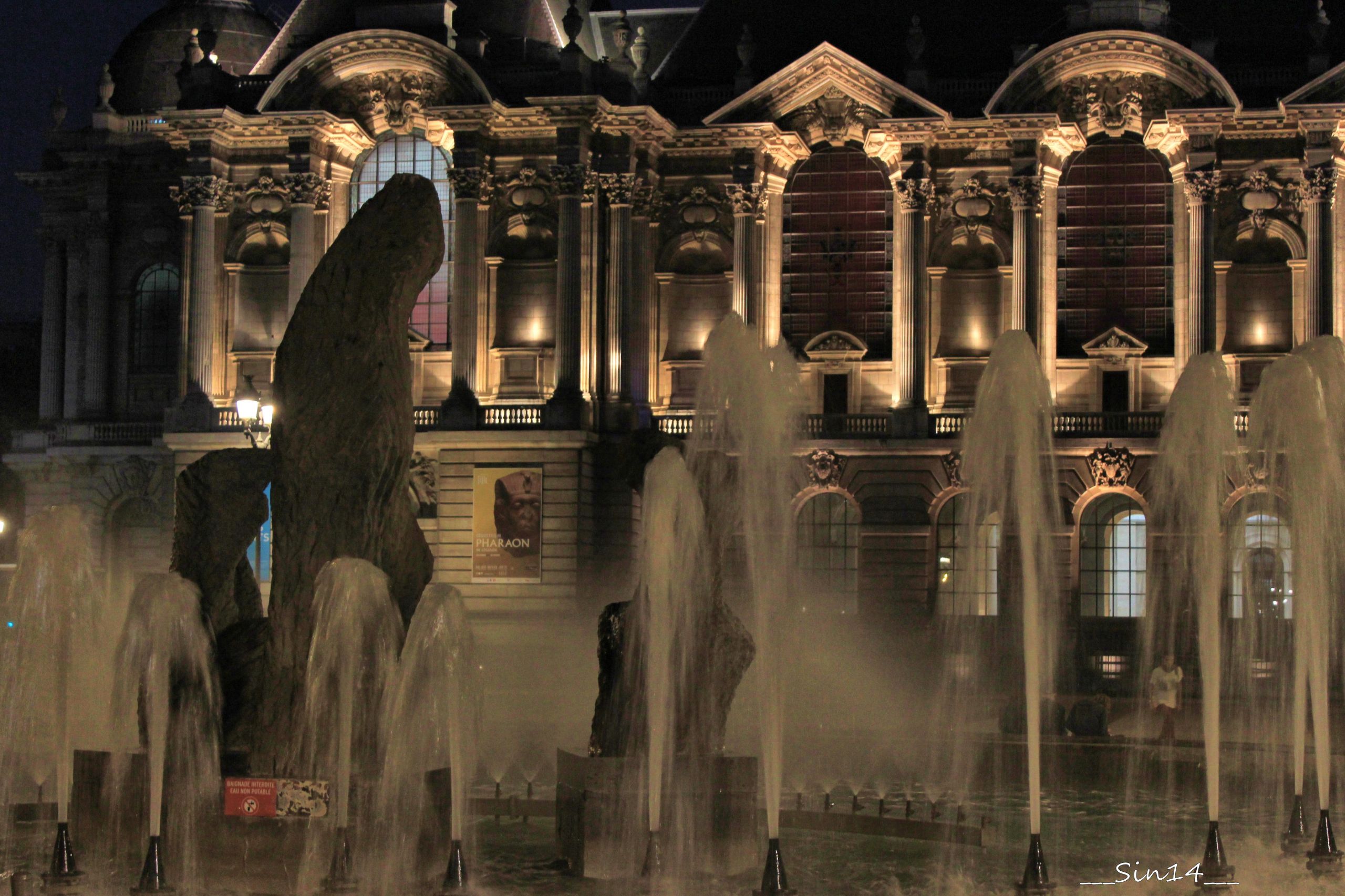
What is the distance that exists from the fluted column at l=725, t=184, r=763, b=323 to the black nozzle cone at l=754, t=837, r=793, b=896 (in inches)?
1216

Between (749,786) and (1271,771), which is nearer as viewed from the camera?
(749,786)

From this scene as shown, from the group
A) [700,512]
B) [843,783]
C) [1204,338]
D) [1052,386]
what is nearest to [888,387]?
[1052,386]

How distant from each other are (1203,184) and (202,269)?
78.0 feet

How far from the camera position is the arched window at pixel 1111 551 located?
4684 centimetres

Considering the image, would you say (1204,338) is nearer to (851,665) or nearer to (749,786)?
(851,665)

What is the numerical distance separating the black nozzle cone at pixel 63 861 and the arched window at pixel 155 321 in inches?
1375

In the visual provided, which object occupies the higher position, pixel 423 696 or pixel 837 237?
pixel 837 237

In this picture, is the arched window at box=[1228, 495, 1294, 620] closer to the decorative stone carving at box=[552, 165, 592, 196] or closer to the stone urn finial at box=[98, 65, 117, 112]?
the decorative stone carving at box=[552, 165, 592, 196]

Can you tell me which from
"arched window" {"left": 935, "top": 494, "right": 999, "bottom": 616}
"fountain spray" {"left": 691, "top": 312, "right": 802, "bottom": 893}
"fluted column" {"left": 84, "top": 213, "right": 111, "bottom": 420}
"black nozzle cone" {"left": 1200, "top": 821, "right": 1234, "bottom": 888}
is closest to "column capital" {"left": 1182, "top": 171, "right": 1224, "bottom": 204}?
"arched window" {"left": 935, "top": 494, "right": 999, "bottom": 616}

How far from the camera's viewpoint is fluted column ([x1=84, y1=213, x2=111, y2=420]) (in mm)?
52969

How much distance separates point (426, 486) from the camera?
4753 centimetres

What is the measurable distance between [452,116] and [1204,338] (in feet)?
59.0

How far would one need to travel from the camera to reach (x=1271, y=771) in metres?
26.9

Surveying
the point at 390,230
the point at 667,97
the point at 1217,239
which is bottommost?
the point at 390,230
